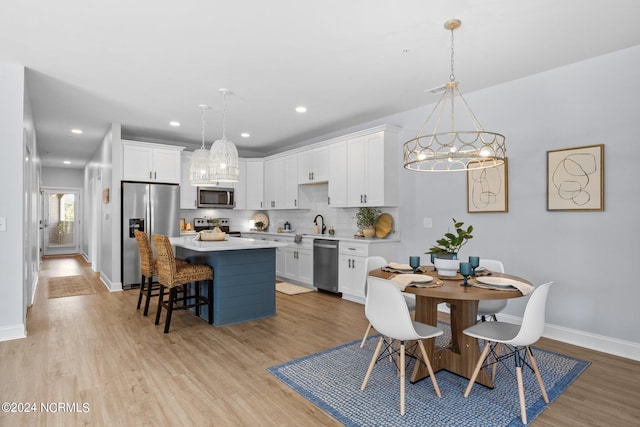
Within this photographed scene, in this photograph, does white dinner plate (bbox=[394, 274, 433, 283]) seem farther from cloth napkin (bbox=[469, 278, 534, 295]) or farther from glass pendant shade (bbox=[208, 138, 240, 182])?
glass pendant shade (bbox=[208, 138, 240, 182])

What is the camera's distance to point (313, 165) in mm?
6039

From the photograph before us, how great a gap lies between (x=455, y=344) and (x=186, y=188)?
17.9 ft

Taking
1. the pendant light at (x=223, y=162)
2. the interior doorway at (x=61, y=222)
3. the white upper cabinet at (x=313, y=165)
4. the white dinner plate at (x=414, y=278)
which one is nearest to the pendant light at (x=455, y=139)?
the white dinner plate at (x=414, y=278)

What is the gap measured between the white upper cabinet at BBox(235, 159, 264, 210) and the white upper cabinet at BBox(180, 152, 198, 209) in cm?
89

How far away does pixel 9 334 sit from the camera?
3.47m

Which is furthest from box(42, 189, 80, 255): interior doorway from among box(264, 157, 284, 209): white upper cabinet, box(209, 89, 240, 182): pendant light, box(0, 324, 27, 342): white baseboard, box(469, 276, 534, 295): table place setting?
box(469, 276, 534, 295): table place setting

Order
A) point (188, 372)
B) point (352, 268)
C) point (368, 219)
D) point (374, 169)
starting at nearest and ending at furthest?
point (188, 372) < point (374, 169) < point (352, 268) < point (368, 219)

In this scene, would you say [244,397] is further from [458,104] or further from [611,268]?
[458,104]

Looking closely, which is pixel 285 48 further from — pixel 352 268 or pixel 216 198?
pixel 216 198

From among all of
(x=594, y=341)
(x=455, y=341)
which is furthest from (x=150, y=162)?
(x=594, y=341)

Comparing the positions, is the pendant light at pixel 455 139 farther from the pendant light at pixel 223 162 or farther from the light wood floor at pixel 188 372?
the pendant light at pixel 223 162

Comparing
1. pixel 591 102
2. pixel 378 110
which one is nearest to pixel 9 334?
pixel 378 110

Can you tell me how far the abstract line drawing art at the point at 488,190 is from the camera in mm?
3891

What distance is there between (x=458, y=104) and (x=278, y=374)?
11.7 ft
